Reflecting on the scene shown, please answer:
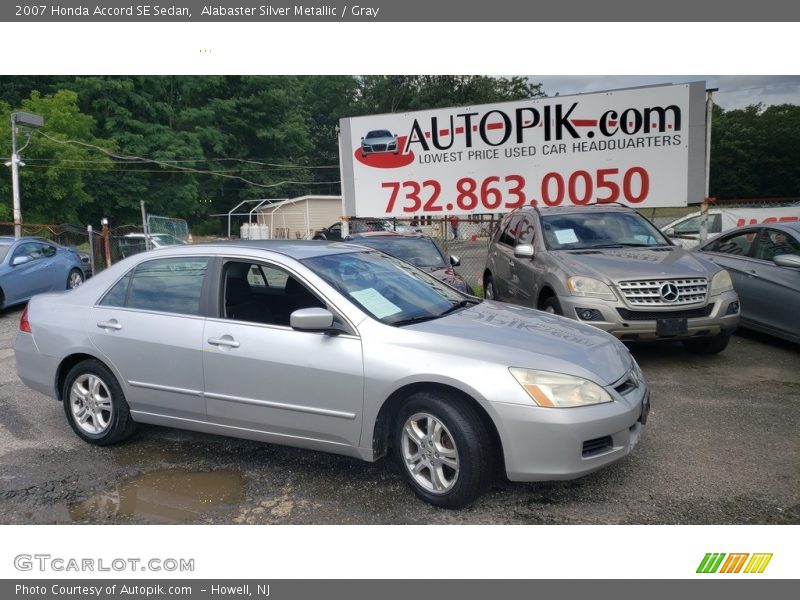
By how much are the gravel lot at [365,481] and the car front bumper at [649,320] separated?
0.85 m

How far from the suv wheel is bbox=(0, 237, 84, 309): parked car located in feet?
29.6

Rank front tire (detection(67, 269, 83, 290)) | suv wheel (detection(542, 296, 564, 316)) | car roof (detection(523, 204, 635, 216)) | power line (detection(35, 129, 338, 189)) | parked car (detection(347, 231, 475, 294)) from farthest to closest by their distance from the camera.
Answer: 1. power line (detection(35, 129, 338, 189))
2. front tire (detection(67, 269, 83, 290))
3. parked car (detection(347, 231, 475, 294))
4. car roof (detection(523, 204, 635, 216))
5. suv wheel (detection(542, 296, 564, 316))

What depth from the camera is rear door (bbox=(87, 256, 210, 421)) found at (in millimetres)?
4371

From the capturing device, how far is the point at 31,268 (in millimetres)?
12586

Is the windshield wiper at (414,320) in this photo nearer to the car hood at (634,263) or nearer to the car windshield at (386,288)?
the car windshield at (386,288)

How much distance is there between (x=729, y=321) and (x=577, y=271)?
155 centimetres

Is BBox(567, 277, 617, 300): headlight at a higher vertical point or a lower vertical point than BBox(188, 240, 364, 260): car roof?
lower

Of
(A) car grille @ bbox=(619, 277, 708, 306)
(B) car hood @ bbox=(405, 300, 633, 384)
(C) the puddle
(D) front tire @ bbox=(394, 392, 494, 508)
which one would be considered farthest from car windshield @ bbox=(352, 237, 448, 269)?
(D) front tire @ bbox=(394, 392, 494, 508)

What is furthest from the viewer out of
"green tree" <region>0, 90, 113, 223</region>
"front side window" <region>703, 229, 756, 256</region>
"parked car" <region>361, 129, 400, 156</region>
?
"green tree" <region>0, 90, 113, 223</region>

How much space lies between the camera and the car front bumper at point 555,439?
11.1 ft

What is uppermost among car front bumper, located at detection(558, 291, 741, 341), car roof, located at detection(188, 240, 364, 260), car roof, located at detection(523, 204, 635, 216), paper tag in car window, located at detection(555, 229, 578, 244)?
car roof, located at detection(523, 204, 635, 216)

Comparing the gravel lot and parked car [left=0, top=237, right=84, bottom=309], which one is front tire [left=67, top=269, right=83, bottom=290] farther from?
the gravel lot

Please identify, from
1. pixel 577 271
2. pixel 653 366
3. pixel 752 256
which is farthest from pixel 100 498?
pixel 752 256

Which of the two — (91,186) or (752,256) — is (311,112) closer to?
(91,186)
